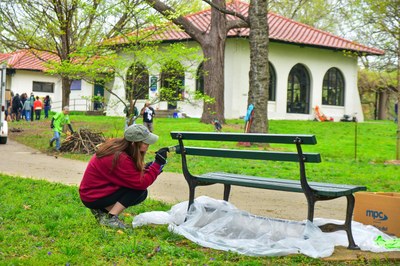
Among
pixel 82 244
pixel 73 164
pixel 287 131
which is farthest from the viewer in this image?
pixel 287 131

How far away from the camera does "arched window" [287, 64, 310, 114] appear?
35250mm

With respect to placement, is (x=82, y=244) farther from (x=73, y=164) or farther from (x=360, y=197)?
(x=73, y=164)

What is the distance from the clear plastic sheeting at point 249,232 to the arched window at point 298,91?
29072 mm

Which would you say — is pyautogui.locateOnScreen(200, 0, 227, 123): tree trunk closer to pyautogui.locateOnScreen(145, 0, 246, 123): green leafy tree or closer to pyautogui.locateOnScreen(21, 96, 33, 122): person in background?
pyautogui.locateOnScreen(145, 0, 246, 123): green leafy tree

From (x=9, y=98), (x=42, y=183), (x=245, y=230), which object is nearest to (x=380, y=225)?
(x=245, y=230)

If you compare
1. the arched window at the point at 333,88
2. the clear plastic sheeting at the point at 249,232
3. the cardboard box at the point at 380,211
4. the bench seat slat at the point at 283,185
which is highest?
the arched window at the point at 333,88

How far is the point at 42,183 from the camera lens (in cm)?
983

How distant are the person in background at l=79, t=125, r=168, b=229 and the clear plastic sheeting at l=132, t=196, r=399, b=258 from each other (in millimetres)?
388

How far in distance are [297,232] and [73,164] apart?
355 inches

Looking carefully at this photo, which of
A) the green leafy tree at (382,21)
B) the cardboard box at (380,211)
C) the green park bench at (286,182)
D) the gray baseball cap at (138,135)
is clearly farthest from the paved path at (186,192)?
the green leafy tree at (382,21)

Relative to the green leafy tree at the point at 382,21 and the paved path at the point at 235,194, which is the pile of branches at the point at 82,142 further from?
the green leafy tree at the point at 382,21

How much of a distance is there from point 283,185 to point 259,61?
12.2 meters

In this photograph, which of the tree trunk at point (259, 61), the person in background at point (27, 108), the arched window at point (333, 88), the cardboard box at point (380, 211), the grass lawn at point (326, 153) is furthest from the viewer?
the arched window at point (333, 88)

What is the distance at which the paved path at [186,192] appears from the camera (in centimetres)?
813
